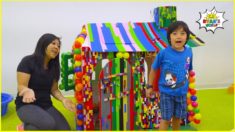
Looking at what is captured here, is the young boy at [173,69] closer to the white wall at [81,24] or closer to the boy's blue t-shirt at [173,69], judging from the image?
the boy's blue t-shirt at [173,69]

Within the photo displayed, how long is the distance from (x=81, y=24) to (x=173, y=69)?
8.93 ft

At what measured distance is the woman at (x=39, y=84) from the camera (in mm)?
3154

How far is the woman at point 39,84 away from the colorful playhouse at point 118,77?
0.26m

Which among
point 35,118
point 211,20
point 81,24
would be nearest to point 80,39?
point 35,118

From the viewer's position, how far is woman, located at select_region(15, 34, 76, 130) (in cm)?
315

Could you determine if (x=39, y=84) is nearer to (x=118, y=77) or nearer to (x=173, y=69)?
(x=118, y=77)

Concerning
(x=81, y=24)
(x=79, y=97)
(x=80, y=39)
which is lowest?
(x=79, y=97)

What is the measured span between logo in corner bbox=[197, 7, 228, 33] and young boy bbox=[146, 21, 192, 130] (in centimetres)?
261

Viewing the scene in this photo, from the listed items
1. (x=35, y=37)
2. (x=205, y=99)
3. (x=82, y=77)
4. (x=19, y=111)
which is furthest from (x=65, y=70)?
(x=205, y=99)

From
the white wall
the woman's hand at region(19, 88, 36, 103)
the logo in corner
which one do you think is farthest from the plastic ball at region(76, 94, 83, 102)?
the logo in corner

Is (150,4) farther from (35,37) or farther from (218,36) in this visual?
(35,37)

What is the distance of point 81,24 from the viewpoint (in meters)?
5.38

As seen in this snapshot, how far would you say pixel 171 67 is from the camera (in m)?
2.93

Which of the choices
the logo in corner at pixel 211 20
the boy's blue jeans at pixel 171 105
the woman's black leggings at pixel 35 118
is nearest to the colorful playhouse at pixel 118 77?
the woman's black leggings at pixel 35 118
